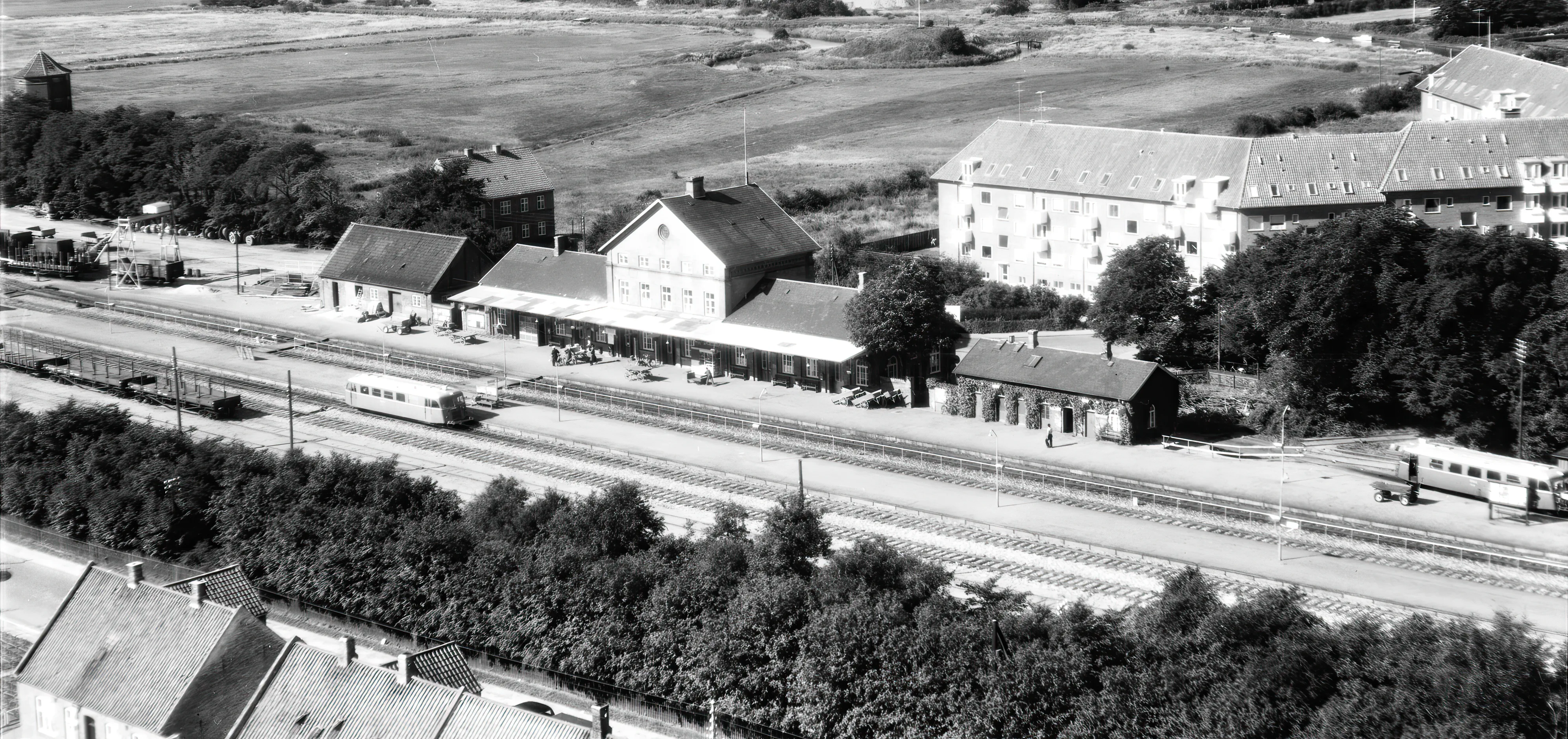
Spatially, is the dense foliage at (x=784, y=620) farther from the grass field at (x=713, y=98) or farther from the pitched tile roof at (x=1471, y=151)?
the grass field at (x=713, y=98)

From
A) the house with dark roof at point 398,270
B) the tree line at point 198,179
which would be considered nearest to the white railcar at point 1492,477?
the house with dark roof at point 398,270

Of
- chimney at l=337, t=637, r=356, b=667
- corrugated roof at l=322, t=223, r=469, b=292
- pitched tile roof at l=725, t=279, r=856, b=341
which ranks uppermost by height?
corrugated roof at l=322, t=223, r=469, b=292

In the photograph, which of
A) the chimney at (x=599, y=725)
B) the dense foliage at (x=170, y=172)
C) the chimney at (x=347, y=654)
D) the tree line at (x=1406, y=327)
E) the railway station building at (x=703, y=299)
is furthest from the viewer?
the dense foliage at (x=170, y=172)

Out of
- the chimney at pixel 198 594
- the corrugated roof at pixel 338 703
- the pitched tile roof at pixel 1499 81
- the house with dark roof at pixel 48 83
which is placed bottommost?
Result: the corrugated roof at pixel 338 703

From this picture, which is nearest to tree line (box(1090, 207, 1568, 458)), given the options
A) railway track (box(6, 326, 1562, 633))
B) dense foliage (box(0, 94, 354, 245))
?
railway track (box(6, 326, 1562, 633))

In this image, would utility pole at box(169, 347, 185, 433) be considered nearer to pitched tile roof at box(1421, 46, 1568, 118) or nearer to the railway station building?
the railway station building

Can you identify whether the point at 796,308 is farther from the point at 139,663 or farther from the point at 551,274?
the point at 139,663
